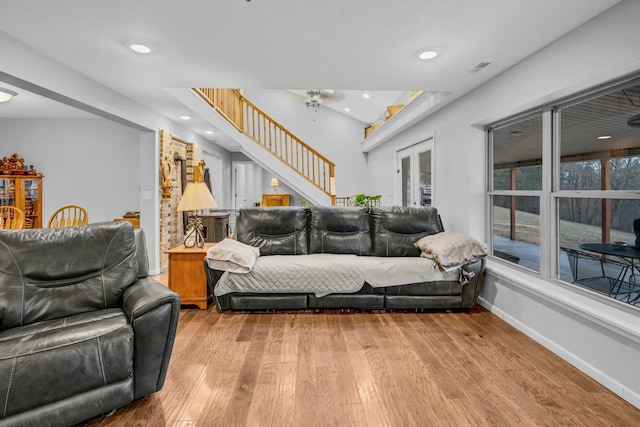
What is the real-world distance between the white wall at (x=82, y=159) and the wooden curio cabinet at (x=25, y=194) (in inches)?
3.9

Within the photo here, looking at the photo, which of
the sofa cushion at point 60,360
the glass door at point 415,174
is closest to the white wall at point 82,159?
the sofa cushion at point 60,360

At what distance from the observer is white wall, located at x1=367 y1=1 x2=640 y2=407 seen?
1990 mm

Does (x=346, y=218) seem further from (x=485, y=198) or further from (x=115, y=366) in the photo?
(x=115, y=366)

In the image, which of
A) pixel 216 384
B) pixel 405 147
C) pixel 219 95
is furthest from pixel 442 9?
pixel 219 95

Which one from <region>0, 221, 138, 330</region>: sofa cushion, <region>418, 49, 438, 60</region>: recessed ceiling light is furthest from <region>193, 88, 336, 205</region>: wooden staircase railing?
<region>418, 49, 438, 60</region>: recessed ceiling light

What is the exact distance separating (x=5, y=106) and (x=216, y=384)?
566 cm

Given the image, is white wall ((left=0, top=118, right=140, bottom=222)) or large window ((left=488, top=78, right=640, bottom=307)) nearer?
large window ((left=488, top=78, right=640, bottom=307))

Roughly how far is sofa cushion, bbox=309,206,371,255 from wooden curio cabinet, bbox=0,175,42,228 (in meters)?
5.01

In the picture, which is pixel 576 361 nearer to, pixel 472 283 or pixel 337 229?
pixel 472 283

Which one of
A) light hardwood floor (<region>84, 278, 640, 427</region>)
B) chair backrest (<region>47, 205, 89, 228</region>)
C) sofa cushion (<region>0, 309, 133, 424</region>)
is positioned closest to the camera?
sofa cushion (<region>0, 309, 133, 424</region>)

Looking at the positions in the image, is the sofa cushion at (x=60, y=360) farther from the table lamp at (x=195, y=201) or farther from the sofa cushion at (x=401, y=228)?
the sofa cushion at (x=401, y=228)

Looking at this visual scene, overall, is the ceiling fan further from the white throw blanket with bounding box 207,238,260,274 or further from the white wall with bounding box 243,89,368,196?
the white throw blanket with bounding box 207,238,260,274

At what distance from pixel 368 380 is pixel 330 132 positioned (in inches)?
294

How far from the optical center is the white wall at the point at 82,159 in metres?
5.73
